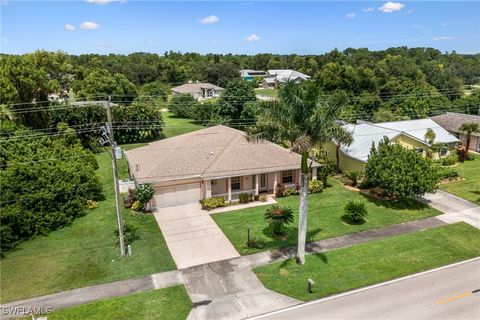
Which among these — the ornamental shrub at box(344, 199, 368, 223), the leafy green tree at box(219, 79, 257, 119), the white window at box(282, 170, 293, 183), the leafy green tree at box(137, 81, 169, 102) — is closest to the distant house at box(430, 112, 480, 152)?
the white window at box(282, 170, 293, 183)

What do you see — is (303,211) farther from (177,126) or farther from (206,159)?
(177,126)

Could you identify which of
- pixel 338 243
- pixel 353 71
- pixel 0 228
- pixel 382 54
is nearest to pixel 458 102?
pixel 353 71

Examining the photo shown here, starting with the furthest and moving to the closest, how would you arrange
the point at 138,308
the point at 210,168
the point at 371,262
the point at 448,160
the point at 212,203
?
the point at 448,160 → the point at 210,168 → the point at 212,203 → the point at 371,262 → the point at 138,308

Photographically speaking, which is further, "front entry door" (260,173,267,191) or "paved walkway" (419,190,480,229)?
"front entry door" (260,173,267,191)

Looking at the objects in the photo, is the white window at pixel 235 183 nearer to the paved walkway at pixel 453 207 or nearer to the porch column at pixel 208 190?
the porch column at pixel 208 190

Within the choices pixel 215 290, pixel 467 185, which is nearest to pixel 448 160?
pixel 467 185

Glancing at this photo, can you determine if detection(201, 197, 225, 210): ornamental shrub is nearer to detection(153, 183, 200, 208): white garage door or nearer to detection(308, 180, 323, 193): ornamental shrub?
detection(153, 183, 200, 208): white garage door
